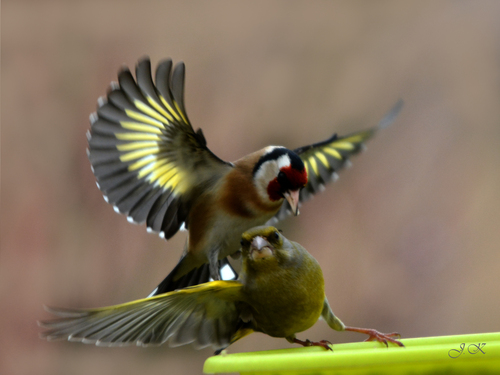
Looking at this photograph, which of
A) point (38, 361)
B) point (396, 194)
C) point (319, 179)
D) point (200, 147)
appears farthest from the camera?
point (396, 194)

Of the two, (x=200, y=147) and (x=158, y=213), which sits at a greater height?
(x=200, y=147)

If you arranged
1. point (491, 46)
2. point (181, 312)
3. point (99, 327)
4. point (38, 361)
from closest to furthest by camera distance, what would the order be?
point (99, 327), point (181, 312), point (38, 361), point (491, 46)

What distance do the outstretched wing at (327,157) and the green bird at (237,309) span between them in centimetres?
57

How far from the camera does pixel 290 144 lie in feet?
8.30

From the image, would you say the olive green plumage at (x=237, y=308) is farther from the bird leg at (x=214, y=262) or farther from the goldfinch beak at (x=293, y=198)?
the bird leg at (x=214, y=262)

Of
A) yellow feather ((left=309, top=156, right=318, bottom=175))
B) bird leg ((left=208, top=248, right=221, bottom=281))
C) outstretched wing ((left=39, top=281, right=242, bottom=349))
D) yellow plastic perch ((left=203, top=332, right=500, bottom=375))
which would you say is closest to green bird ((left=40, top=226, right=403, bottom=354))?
outstretched wing ((left=39, top=281, right=242, bottom=349))

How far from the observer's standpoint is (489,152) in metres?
2.57

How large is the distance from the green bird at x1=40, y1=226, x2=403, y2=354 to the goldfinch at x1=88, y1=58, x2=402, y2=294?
294mm

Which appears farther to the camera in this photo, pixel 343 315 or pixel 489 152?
pixel 489 152

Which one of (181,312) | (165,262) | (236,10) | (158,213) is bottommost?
(165,262)

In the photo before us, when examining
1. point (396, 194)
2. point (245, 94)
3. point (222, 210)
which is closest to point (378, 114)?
point (396, 194)

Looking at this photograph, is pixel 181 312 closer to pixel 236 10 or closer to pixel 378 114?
pixel 378 114

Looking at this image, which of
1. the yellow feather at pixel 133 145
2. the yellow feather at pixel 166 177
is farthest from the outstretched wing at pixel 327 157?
the yellow feather at pixel 133 145

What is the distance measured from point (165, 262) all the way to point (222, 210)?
103cm
